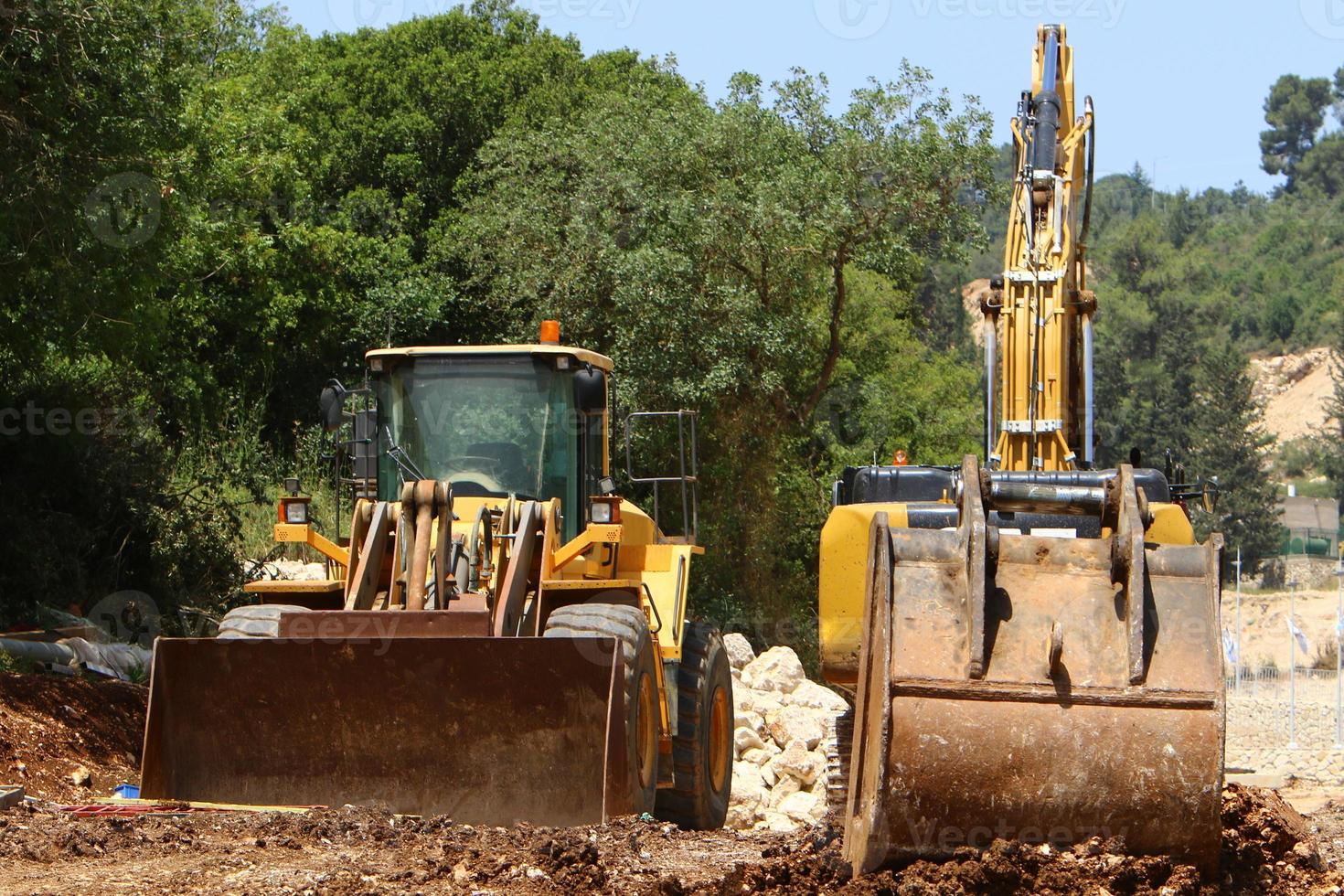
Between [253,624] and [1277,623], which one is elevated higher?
[253,624]

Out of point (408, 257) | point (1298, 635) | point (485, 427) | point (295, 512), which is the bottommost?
point (1298, 635)

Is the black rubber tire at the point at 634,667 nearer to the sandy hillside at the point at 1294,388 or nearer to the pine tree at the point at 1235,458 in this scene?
the pine tree at the point at 1235,458

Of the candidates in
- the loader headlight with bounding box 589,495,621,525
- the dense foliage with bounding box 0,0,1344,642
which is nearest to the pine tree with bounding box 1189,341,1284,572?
the dense foliage with bounding box 0,0,1344,642

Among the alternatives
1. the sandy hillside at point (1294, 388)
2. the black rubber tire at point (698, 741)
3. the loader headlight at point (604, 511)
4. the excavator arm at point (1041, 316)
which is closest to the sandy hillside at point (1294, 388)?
the sandy hillside at point (1294, 388)

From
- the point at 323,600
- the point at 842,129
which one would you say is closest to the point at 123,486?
the point at 323,600

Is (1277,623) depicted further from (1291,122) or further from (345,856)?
(1291,122)

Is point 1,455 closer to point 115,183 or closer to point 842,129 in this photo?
point 115,183

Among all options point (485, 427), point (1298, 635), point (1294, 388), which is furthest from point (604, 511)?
point (1294, 388)

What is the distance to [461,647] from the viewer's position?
822cm

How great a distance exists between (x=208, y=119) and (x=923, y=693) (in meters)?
15.3

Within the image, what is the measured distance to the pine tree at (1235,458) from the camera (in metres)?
60.1

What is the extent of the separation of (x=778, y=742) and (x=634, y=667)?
6.47 meters

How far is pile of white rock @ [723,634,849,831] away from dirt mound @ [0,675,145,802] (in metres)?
4.45

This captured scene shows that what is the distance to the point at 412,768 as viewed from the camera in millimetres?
8359
